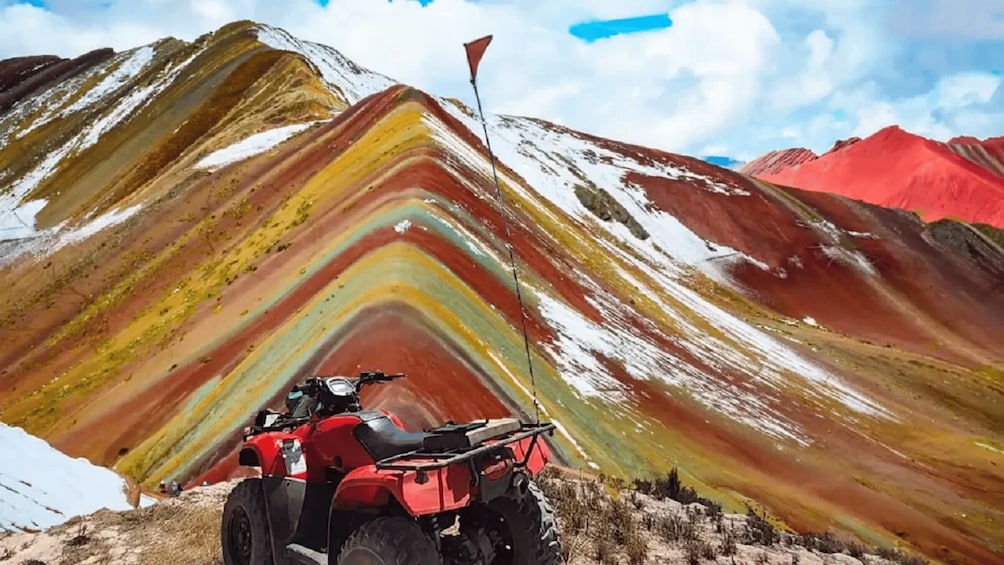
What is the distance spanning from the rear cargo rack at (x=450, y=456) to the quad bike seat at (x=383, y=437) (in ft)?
0.31

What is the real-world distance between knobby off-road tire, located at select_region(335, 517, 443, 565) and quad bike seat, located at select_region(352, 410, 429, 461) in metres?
0.59

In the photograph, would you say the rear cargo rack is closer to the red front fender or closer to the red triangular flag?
the red front fender

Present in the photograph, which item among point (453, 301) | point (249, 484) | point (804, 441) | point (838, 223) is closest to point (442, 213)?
point (453, 301)

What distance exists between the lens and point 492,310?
16.6m

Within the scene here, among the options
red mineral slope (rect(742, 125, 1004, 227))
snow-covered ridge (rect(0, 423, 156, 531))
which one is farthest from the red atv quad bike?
red mineral slope (rect(742, 125, 1004, 227))

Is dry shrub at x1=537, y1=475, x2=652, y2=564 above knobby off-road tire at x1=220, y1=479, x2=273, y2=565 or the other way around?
the other way around

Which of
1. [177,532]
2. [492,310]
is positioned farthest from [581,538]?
[492,310]

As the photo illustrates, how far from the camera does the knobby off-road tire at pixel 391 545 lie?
4.48 meters

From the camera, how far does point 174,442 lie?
1408cm

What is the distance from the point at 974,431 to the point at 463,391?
2366 cm

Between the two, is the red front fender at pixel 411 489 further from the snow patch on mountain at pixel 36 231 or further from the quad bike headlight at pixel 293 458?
the snow patch on mountain at pixel 36 231

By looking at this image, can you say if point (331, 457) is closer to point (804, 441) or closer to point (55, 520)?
point (55, 520)

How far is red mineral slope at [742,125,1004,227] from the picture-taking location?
295 ft

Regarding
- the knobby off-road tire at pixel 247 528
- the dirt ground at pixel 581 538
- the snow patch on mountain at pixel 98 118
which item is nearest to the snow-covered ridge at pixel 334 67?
the snow patch on mountain at pixel 98 118
